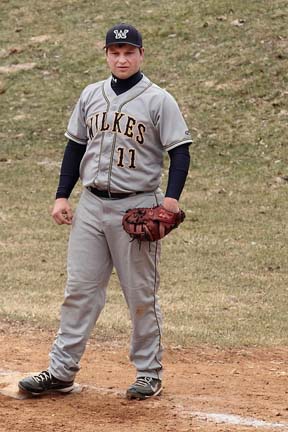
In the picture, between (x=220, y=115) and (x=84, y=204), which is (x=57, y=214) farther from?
(x=220, y=115)

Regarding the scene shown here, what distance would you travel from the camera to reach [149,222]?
5.62 metres

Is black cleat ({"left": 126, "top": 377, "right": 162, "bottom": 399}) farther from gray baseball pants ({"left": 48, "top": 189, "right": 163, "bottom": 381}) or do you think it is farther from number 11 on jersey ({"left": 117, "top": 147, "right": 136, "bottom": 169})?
number 11 on jersey ({"left": 117, "top": 147, "right": 136, "bottom": 169})

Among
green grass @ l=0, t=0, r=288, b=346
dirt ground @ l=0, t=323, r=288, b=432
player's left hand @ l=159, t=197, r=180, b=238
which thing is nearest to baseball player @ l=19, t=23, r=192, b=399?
player's left hand @ l=159, t=197, r=180, b=238

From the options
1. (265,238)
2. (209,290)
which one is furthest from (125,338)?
(265,238)

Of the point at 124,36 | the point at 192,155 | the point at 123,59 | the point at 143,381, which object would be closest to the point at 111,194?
the point at 123,59

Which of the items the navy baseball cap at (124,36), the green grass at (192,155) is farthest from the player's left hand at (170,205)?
the green grass at (192,155)

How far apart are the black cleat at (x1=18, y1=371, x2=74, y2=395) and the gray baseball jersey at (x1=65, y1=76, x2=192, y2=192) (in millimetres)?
1078

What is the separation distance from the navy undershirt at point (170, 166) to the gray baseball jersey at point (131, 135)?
38mm

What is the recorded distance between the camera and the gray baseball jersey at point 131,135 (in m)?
5.73

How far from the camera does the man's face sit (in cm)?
578

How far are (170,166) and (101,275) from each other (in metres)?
0.69

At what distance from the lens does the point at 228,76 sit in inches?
713

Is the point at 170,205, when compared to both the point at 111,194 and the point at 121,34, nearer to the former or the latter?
the point at 111,194

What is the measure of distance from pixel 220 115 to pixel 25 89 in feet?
12.7
